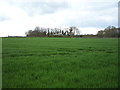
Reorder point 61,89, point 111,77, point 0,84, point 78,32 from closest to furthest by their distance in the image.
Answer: point 61,89, point 0,84, point 111,77, point 78,32

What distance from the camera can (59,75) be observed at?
453 centimetres

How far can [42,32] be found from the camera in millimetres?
105875

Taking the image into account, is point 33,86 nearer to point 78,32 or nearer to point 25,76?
point 25,76

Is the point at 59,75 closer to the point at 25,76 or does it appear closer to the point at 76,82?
the point at 76,82

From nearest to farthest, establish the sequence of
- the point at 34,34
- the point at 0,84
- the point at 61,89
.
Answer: the point at 61,89
the point at 0,84
the point at 34,34

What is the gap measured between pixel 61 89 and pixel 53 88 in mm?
216

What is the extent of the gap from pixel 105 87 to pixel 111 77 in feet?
2.92

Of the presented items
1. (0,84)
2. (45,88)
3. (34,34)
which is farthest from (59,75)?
(34,34)

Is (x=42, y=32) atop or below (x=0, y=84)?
atop

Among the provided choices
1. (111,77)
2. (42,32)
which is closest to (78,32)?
(42,32)

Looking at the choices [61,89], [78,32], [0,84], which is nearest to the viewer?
[61,89]

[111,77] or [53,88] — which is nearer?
[53,88]

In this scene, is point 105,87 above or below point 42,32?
below

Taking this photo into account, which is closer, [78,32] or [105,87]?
[105,87]
